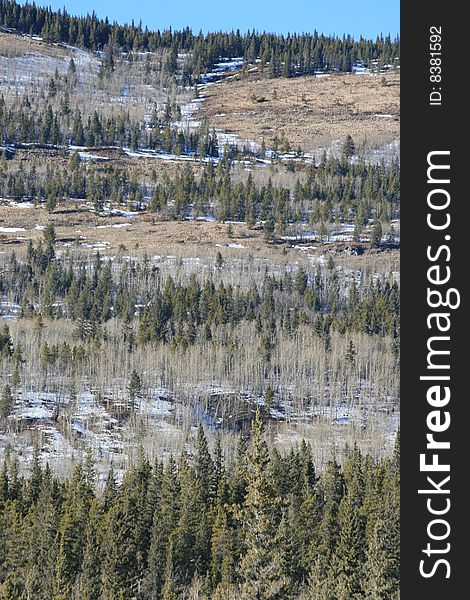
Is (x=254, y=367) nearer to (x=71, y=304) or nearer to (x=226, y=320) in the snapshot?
(x=226, y=320)

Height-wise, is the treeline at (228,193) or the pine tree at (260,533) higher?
the treeline at (228,193)

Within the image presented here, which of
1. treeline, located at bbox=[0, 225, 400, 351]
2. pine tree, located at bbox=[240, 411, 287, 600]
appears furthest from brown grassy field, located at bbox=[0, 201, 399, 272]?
pine tree, located at bbox=[240, 411, 287, 600]

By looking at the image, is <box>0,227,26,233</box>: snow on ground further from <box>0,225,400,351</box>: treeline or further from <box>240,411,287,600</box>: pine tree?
<box>240,411,287,600</box>: pine tree

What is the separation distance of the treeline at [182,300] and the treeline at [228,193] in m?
23.9

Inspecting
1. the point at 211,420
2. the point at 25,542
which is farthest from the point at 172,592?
the point at 211,420

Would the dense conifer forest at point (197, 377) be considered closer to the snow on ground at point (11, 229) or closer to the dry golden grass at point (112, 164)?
the dry golden grass at point (112, 164)

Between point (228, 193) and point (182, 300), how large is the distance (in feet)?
149

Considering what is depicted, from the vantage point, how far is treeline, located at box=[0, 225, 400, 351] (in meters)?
129

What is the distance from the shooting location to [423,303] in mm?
10547

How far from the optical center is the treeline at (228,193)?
169875mm

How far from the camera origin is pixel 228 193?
568 ft

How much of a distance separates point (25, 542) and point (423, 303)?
50.8 meters

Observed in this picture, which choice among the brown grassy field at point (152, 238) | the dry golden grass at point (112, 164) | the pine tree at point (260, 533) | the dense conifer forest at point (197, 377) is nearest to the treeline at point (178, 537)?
the dense conifer forest at point (197, 377)

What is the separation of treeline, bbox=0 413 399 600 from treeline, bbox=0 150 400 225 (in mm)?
100343
